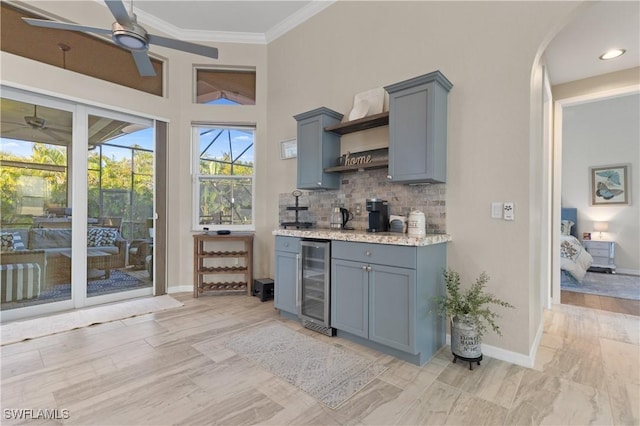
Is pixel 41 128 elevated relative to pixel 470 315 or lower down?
elevated

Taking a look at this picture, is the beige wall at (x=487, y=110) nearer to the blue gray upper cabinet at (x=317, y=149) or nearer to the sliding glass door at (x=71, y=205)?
the blue gray upper cabinet at (x=317, y=149)

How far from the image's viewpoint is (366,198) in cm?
325

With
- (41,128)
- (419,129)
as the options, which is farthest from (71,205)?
(419,129)

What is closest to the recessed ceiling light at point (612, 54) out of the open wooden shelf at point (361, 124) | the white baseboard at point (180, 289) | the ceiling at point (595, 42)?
the ceiling at point (595, 42)

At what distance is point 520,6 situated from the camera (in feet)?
7.59

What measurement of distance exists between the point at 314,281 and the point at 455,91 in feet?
6.91

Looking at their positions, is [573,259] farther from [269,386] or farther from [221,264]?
[221,264]

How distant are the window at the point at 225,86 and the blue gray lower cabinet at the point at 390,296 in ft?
9.64

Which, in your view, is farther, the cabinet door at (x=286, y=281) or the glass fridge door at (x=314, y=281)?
the cabinet door at (x=286, y=281)

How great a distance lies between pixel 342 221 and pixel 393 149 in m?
0.99

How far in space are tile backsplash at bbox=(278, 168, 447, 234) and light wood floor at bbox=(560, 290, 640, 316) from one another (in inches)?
106

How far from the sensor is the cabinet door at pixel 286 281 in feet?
10.3

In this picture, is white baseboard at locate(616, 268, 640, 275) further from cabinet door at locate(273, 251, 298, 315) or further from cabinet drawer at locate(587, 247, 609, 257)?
cabinet door at locate(273, 251, 298, 315)

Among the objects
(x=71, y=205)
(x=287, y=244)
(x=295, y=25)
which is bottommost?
(x=287, y=244)
